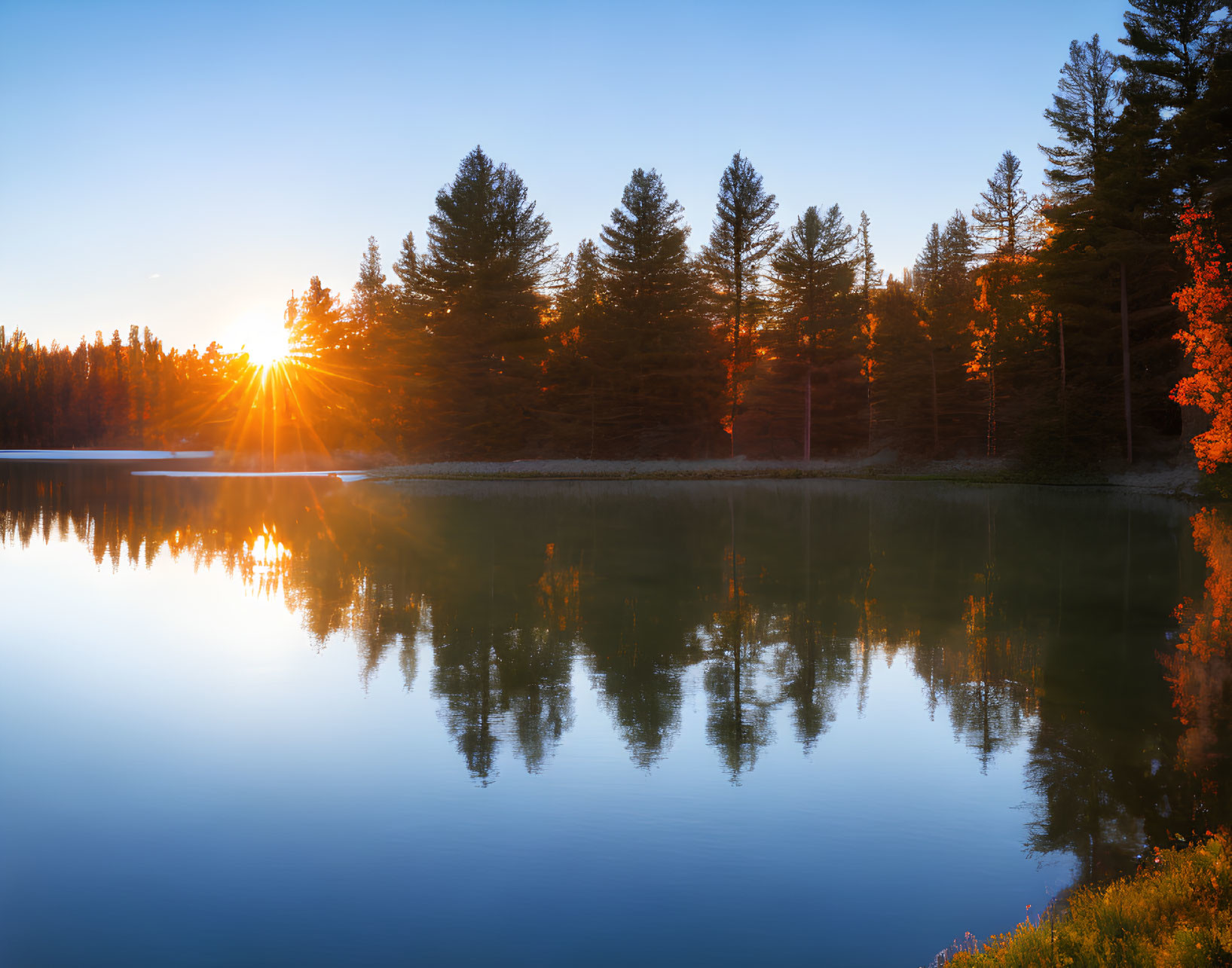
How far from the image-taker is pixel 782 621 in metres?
13.1

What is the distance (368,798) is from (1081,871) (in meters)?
5.02

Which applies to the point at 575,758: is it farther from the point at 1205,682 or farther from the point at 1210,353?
the point at 1210,353

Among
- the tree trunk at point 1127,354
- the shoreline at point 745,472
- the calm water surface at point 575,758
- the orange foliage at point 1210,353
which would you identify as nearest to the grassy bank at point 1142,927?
the calm water surface at point 575,758

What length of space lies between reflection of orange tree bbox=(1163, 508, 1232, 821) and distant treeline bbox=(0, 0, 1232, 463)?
3056 centimetres

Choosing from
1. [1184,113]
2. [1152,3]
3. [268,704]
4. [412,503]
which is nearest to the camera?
[268,704]

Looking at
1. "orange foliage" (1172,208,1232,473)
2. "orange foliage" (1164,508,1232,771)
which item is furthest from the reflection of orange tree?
"orange foliage" (1172,208,1232,473)

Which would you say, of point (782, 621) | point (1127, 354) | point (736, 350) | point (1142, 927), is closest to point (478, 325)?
point (736, 350)

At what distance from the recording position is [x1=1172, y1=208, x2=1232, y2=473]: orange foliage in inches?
1051

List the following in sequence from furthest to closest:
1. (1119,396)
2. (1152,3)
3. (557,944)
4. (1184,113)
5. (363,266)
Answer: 1. (363,266)
2. (1119,396)
3. (1152,3)
4. (1184,113)
5. (557,944)

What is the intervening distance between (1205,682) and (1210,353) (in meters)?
22.7

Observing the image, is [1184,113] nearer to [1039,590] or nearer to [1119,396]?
[1119,396]

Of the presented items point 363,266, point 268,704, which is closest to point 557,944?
point 268,704

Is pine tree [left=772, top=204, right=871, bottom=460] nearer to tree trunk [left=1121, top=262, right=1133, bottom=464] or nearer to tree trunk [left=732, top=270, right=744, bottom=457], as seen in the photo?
tree trunk [left=732, top=270, right=744, bottom=457]

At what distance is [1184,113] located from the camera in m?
35.6
